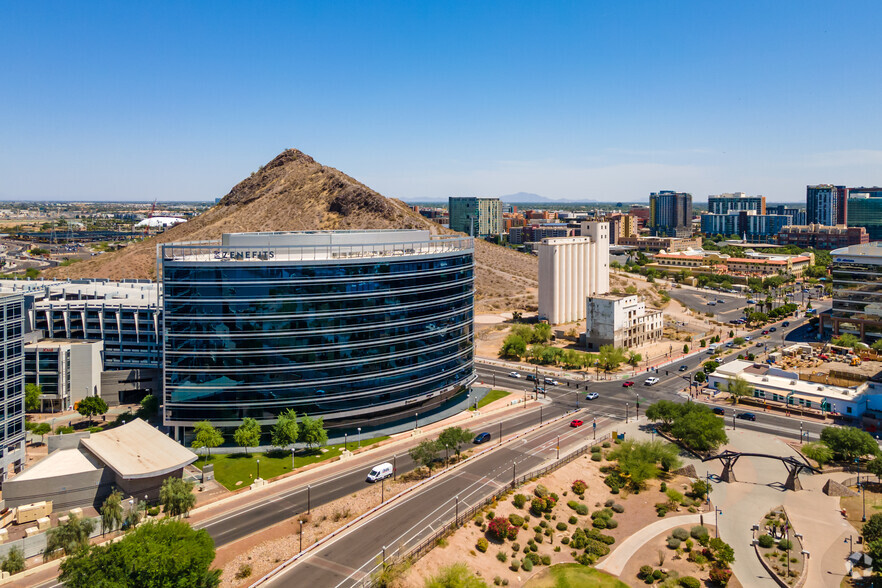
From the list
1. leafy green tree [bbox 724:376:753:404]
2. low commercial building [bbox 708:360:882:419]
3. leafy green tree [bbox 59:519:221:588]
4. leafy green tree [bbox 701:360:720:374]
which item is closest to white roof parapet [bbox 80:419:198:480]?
leafy green tree [bbox 59:519:221:588]

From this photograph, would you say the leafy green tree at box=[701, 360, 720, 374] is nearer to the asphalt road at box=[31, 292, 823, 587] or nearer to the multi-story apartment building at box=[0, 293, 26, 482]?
the asphalt road at box=[31, 292, 823, 587]

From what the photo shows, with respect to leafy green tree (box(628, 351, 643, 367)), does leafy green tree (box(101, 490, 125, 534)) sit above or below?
below

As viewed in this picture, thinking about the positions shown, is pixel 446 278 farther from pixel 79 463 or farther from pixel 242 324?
pixel 79 463

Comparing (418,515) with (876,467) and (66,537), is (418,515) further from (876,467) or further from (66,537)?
(876,467)

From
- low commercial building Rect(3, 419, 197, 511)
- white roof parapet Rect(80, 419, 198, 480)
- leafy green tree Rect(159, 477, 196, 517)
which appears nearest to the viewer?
leafy green tree Rect(159, 477, 196, 517)

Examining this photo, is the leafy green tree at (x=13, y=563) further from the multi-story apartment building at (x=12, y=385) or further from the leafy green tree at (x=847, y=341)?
the leafy green tree at (x=847, y=341)

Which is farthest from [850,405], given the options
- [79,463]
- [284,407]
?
[79,463]
